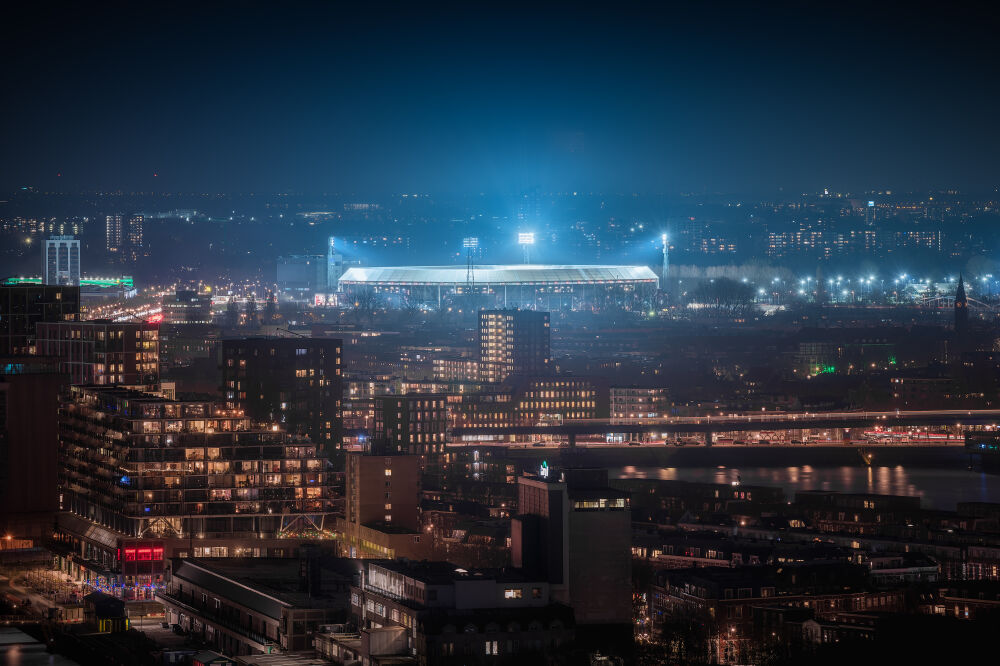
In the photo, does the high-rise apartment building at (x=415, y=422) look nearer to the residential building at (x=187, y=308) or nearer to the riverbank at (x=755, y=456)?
the riverbank at (x=755, y=456)

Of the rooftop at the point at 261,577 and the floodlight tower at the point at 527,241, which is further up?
the floodlight tower at the point at 527,241

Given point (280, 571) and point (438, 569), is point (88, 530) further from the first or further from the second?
point (438, 569)

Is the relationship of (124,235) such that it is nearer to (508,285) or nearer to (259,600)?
(508,285)

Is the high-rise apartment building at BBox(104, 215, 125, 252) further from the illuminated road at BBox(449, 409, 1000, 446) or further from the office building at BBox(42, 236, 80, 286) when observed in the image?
the illuminated road at BBox(449, 409, 1000, 446)

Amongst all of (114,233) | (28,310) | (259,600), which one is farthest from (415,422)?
(114,233)

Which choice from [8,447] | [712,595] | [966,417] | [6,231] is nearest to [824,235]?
[6,231]

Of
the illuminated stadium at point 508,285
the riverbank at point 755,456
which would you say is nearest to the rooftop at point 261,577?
the riverbank at point 755,456

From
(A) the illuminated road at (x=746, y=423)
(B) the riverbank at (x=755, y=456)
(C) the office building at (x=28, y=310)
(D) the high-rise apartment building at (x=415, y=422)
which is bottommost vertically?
(B) the riverbank at (x=755, y=456)
